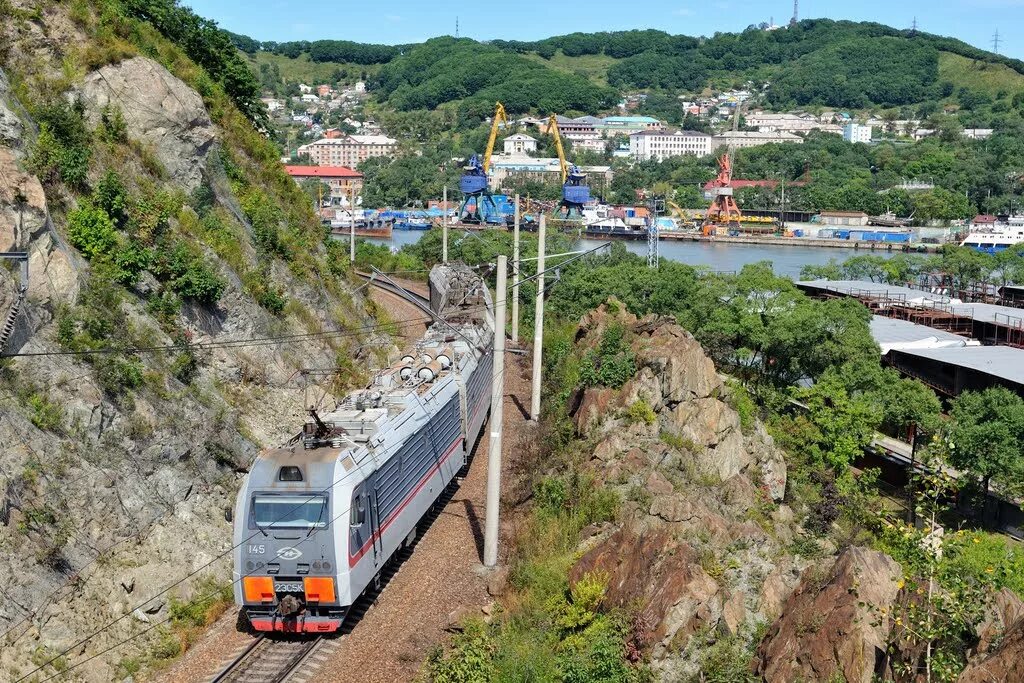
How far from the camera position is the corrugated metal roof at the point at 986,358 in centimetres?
2892

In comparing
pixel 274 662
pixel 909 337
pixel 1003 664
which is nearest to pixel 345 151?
pixel 909 337

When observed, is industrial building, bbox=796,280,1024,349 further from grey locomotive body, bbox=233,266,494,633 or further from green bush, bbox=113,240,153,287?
green bush, bbox=113,240,153,287

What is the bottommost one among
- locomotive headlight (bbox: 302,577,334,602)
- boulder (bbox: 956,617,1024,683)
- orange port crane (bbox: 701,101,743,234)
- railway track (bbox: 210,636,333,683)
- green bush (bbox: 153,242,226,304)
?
orange port crane (bbox: 701,101,743,234)

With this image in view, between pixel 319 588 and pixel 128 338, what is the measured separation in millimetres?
7042

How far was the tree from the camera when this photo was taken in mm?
23422

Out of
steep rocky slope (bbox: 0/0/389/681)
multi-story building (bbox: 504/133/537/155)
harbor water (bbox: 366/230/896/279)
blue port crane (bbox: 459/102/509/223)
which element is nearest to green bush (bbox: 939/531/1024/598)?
steep rocky slope (bbox: 0/0/389/681)

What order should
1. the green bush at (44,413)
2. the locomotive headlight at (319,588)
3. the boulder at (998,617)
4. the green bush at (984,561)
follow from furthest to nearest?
1. the green bush at (44,413)
2. the locomotive headlight at (319,588)
3. the green bush at (984,561)
4. the boulder at (998,617)

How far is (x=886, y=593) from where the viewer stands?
13.0 metres

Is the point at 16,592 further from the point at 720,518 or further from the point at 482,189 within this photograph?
the point at 482,189

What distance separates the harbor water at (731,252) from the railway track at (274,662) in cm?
7260

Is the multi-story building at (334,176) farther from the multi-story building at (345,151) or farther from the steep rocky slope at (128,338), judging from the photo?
the steep rocky slope at (128,338)

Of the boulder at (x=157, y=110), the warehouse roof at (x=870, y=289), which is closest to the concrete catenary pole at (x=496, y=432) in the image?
the boulder at (x=157, y=110)

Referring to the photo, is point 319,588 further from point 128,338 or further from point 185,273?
point 185,273

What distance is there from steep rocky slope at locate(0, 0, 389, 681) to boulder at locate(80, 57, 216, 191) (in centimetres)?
4
